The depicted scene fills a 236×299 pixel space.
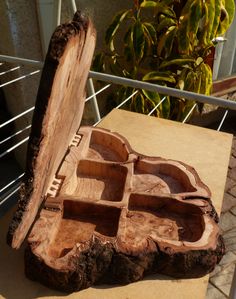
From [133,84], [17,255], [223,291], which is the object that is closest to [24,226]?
[17,255]

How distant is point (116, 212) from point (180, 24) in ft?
3.11

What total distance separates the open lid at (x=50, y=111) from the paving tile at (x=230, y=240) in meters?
0.98

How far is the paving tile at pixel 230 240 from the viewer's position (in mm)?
1404

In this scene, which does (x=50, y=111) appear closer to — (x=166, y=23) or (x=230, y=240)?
(x=166, y=23)

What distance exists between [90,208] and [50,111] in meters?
0.22

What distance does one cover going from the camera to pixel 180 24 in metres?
1.38

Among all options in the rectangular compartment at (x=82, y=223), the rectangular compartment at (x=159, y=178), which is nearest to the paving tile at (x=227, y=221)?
the rectangular compartment at (x=159, y=178)

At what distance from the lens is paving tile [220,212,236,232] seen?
1.51m

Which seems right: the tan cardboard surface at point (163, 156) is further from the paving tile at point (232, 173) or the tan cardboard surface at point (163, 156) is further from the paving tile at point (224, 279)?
the paving tile at point (232, 173)

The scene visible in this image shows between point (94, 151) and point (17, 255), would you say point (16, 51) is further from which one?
point (17, 255)

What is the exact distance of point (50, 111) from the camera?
0.52 m

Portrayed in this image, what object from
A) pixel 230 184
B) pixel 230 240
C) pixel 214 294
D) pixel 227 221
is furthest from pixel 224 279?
pixel 230 184

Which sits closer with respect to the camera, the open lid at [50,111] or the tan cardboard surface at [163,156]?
the open lid at [50,111]

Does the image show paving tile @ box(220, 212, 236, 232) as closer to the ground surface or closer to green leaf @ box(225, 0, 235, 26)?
the ground surface
